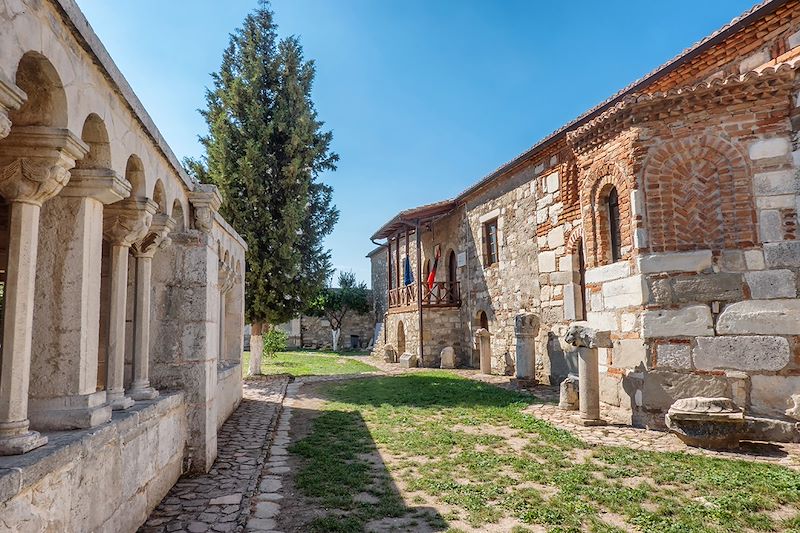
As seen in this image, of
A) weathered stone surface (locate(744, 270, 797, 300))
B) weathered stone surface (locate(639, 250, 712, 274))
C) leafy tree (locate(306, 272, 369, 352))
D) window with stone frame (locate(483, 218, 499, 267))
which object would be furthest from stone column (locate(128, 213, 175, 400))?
leafy tree (locate(306, 272, 369, 352))

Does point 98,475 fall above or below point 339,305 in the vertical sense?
below

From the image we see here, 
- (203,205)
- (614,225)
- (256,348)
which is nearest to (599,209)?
(614,225)

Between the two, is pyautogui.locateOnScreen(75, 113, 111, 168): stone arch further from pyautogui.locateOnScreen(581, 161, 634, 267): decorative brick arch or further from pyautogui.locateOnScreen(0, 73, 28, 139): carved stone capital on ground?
pyautogui.locateOnScreen(581, 161, 634, 267): decorative brick arch

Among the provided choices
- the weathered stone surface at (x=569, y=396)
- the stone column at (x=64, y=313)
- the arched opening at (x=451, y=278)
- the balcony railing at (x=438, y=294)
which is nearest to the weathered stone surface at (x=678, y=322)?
the weathered stone surface at (x=569, y=396)

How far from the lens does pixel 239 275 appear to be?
27.7 ft

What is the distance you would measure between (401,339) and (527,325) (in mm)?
7925

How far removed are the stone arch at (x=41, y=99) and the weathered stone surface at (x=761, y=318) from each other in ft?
22.4

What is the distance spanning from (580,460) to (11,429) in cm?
467

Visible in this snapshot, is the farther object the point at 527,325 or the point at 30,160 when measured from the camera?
the point at 527,325

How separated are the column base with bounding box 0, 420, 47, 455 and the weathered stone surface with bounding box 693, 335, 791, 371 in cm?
664

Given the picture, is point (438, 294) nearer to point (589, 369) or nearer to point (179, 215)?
point (589, 369)

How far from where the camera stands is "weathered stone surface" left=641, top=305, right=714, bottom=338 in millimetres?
6309

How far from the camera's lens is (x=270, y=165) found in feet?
42.3

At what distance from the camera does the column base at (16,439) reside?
2.16 meters
